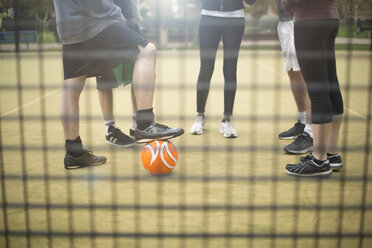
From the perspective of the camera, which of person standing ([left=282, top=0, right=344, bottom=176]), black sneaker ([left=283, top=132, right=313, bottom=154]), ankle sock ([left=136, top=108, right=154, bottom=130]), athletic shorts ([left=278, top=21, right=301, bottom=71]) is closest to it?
person standing ([left=282, top=0, right=344, bottom=176])

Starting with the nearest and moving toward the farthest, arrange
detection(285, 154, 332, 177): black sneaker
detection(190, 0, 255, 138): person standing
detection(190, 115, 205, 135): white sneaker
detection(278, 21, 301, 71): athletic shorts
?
detection(285, 154, 332, 177): black sneaker, detection(278, 21, 301, 71): athletic shorts, detection(190, 0, 255, 138): person standing, detection(190, 115, 205, 135): white sneaker

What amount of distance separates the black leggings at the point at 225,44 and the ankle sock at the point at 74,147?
4.06 feet

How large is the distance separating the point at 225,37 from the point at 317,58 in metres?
1.19

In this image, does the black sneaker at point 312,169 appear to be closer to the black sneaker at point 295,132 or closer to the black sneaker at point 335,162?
the black sneaker at point 335,162

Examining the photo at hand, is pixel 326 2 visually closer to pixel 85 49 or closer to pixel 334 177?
pixel 334 177

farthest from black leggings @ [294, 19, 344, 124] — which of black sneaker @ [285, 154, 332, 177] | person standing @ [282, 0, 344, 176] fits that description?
black sneaker @ [285, 154, 332, 177]

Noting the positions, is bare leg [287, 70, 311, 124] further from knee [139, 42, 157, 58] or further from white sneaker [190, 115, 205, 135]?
knee [139, 42, 157, 58]

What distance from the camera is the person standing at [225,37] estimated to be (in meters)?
3.38

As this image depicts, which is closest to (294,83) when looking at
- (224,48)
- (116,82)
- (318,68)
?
(224,48)

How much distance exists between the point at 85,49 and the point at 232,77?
4.51 feet

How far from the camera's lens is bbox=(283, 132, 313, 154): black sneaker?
300cm

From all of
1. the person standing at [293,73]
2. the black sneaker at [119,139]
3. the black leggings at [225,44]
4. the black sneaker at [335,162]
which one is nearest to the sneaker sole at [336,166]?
the black sneaker at [335,162]

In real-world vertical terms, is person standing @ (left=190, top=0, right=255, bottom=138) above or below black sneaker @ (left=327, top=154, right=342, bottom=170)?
above

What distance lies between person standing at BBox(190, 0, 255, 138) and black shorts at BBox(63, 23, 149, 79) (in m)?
0.89
